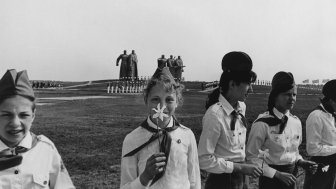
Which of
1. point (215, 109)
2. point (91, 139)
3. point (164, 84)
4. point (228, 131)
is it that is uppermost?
point (164, 84)

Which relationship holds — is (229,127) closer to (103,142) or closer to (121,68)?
(103,142)

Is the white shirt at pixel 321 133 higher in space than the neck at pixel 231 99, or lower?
lower

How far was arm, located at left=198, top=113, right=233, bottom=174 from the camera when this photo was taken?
12.0 ft

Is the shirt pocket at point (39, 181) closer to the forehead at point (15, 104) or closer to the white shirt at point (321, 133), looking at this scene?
the forehead at point (15, 104)

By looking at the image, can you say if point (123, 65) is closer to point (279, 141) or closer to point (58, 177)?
point (279, 141)

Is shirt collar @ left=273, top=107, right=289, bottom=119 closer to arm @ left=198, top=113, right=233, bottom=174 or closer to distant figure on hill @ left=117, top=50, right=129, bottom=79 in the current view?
arm @ left=198, top=113, right=233, bottom=174

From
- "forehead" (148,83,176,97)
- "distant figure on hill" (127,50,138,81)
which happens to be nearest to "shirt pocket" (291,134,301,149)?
"forehead" (148,83,176,97)

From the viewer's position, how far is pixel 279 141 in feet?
14.0

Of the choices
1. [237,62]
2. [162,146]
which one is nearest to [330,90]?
[237,62]

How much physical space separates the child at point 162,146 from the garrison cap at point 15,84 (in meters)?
0.79

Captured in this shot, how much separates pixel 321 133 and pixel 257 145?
1.18 metres

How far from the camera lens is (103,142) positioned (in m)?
9.96

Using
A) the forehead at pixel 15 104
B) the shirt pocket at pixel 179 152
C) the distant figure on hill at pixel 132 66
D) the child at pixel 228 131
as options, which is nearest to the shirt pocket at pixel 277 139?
the child at pixel 228 131

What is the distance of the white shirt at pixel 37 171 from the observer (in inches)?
110
